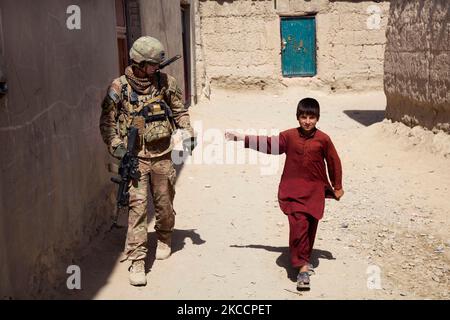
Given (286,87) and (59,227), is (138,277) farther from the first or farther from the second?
(286,87)

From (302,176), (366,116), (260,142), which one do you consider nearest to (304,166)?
(302,176)

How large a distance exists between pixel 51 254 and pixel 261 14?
11.4 m

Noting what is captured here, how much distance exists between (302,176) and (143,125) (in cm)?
117

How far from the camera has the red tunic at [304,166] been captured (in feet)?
11.9

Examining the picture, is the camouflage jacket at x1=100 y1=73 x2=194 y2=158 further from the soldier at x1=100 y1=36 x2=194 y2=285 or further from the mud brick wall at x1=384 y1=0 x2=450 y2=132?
the mud brick wall at x1=384 y1=0 x2=450 y2=132

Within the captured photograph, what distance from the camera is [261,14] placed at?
1369 cm

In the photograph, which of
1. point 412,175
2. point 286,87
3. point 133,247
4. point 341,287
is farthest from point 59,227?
point 286,87

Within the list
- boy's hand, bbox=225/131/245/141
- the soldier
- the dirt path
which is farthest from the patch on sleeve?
the dirt path

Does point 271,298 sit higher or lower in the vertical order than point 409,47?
lower

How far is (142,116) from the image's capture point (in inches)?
146

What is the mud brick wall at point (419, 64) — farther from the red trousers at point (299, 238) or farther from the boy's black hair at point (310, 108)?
the red trousers at point (299, 238)

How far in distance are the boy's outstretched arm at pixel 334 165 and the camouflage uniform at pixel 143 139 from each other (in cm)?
101

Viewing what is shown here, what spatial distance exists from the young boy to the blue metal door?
35.6 feet

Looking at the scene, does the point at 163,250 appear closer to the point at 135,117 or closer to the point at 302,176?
the point at 135,117
